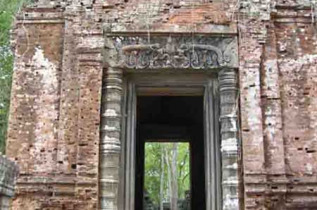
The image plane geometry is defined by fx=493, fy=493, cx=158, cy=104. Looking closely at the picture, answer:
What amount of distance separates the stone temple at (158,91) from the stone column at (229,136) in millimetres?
15

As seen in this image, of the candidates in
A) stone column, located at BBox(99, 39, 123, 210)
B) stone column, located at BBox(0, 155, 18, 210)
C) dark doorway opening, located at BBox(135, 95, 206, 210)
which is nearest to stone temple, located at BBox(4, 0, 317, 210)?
stone column, located at BBox(99, 39, 123, 210)

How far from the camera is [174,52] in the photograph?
24.7 feet

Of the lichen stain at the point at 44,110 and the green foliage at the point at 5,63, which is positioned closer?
the lichen stain at the point at 44,110

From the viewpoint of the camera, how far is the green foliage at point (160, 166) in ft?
86.1

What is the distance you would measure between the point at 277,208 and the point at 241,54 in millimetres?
2325

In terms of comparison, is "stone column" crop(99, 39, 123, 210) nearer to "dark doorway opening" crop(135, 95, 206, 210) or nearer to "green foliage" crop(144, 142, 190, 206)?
"dark doorway opening" crop(135, 95, 206, 210)

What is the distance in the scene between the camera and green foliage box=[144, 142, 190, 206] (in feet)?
86.1

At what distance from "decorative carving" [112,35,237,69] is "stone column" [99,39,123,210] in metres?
0.20

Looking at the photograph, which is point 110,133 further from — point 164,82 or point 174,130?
point 174,130

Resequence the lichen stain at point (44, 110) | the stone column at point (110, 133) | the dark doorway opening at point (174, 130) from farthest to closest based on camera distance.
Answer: the dark doorway opening at point (174, 130)
the lichen stain at point (44, 110)
the stone column at point (110, 133)

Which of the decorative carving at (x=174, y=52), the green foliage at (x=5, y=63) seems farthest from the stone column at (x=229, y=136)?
the green foliage at (x=5, y=63)

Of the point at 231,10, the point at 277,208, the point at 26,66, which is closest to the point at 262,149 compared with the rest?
the point at 277,208

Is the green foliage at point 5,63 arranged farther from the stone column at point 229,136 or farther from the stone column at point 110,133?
the stone column at point 229,136

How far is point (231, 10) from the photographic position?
25.2 feet
